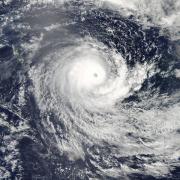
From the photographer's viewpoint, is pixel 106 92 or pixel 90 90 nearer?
pixel 106 92

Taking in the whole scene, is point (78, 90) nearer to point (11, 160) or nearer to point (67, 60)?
point (67, 60)

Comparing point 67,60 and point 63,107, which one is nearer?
point 63,107

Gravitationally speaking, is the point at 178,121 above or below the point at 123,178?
above

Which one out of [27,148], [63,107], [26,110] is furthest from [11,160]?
[63,107]

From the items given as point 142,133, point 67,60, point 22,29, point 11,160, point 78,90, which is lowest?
point 11,160

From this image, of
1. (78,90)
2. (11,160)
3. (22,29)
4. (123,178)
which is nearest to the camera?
(123,178)

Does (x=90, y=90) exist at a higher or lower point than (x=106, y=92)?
higher

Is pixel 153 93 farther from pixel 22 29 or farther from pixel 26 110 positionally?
pixel 22 29

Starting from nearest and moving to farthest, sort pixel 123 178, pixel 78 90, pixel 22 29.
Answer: pixel 123 178, pixel 78 90, pixel 22 29
